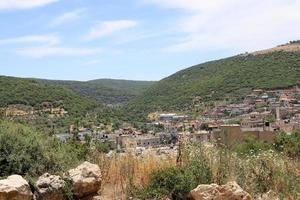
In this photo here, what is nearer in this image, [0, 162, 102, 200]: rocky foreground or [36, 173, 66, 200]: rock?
[0, 162, 102, 200]: rocky foreground

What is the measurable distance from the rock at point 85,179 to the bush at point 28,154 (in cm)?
43

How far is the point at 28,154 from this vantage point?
296 inches

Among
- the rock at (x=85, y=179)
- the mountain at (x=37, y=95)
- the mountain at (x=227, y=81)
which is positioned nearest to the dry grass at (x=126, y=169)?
the rock at (x=85, y=179)

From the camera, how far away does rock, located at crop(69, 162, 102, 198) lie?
7.21 metres

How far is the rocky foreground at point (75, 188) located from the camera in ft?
21.1

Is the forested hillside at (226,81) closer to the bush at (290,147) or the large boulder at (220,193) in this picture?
the bush at (290,147)

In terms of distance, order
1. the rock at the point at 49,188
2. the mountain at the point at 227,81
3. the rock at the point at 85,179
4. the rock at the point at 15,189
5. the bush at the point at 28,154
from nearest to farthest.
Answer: the rock at the point at 15,189
the rock at the point at 49,188
the rock at the point at 85,179
the bush at the point at 28,154
the mountain at the point at 227,81

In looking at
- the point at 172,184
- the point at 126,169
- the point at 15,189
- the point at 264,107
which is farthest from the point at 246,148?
the point at 264,107

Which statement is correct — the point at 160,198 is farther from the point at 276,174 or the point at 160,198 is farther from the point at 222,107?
the point at 222,107

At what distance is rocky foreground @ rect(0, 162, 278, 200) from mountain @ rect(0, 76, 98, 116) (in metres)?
54.2

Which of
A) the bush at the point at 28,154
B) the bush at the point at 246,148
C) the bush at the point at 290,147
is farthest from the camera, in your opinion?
the bush at the point at 290,147

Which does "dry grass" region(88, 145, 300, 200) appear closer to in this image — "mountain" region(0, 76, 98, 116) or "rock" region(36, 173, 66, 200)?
"rock" region(36, 173, 66, 200)

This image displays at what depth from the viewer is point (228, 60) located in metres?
122

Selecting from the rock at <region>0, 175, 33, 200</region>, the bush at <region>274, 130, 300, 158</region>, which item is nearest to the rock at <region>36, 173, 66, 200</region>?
the rock at <region>0, 175, 33, 200</region>
